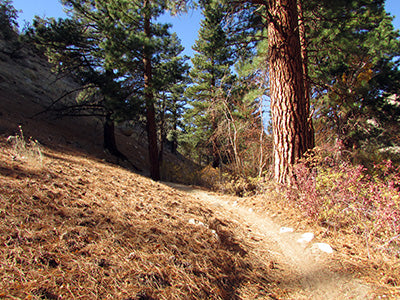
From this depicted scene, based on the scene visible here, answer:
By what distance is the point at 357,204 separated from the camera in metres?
2.57

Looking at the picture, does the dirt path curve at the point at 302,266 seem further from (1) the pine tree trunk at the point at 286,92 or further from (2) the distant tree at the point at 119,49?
(2) the distant tree at the point at 119,49

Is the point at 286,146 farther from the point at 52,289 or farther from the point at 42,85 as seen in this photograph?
the point at 42,85

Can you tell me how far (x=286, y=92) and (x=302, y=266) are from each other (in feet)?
10.3

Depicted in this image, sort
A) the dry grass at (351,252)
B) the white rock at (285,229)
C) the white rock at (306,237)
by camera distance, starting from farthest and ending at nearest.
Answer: the white rock at (285,229)
the white rock at (306,237)
the dry grass at (351,252)

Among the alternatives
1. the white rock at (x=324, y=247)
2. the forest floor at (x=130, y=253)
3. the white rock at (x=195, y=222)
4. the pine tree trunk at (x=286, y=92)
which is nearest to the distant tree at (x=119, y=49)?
the pine tree trunk at (x=286, y=92)

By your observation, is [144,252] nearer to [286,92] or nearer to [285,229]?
[285,229]

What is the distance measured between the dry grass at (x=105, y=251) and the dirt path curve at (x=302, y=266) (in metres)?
0.24

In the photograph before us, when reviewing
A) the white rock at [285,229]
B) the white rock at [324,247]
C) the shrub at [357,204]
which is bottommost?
the white rock at [285,229]

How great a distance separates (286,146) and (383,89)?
10.4 metres

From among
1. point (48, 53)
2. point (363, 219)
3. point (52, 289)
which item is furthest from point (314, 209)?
point (48, 53)

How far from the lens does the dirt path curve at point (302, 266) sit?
1.74m

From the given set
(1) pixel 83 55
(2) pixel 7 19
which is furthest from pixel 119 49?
(2) pixel 7 19

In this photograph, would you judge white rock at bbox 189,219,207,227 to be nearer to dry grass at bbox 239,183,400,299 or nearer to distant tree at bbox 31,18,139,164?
dry grass at bbox 239,183,400,299

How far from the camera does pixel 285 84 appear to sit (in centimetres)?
411
